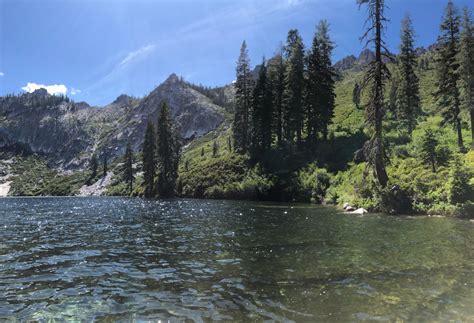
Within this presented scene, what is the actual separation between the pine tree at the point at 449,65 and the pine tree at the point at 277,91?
29.5 m

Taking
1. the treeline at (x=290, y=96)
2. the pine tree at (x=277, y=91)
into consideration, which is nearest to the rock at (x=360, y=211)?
the treeline at (x=290, y=96)

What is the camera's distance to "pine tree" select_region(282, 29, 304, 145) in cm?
6406

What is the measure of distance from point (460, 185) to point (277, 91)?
1965 inches

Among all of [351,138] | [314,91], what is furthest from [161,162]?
[351,138]

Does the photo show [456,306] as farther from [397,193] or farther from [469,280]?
[397,193]

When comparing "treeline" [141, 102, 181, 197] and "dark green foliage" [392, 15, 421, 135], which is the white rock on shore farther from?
"dark green foliage" [392, 15, 421, 135]

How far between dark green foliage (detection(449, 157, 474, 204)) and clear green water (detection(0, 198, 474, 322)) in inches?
233

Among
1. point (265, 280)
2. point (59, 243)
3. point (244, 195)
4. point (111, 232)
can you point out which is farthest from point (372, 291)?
point (244, 195)

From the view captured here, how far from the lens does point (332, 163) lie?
53188 millimetres

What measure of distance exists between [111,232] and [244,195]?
38.4 m

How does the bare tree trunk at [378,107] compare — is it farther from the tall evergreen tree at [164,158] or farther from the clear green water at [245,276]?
the tall evergreen tree at [164,158]

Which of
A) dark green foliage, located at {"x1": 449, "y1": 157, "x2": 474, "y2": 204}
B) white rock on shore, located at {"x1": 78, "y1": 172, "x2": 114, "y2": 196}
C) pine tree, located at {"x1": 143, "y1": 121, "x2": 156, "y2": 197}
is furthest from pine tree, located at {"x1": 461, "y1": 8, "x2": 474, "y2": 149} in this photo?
white rock on shore, located at {"x1": 78, "y1": 172, "x2": 114, "y2": 196}

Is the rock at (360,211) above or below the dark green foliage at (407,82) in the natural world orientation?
below

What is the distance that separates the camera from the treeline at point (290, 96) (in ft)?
205
